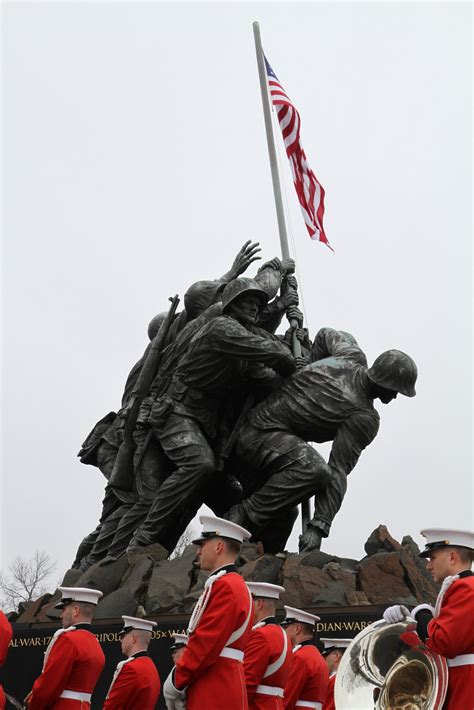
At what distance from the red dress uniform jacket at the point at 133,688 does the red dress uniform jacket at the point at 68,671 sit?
174mm

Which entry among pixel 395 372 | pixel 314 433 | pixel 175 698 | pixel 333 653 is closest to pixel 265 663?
pixel 175 698

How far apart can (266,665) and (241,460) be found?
676cm

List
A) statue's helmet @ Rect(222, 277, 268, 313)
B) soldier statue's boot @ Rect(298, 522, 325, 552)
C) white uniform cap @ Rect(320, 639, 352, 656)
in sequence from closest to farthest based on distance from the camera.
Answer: white uniform cap @ Rect(320, 639, 352, 656), soldier statue's boot @ Rect(298, 522, 325, 552), statue's helmet @ Rect(222, 277, 268, 313)

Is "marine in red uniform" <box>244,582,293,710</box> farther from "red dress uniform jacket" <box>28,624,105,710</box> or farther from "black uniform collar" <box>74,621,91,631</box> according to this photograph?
"black uniform collar" <box>74,621,91,631</box>

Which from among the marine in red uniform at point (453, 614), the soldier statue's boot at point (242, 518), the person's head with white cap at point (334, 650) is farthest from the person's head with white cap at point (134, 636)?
the soldier statue's boot at point (242, 518)

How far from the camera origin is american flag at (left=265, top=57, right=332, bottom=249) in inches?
641

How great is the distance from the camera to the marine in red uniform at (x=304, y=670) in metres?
6.59

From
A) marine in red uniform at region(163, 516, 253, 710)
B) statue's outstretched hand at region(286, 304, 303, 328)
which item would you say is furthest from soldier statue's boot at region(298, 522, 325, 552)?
marine in red uniform at region(163, 516, 253, 710)

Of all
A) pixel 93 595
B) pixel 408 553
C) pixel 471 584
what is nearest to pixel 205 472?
pixel 408 553

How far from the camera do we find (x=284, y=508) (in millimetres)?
11867

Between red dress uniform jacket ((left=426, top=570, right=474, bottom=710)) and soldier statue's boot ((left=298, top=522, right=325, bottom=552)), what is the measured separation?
6576 millimetres

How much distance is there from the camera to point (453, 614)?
4789 mm

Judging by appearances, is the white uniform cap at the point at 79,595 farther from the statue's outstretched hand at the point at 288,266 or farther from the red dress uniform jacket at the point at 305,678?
the statue's outstretched hand at the point at 288,266

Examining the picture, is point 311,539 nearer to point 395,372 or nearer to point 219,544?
point 395,372
